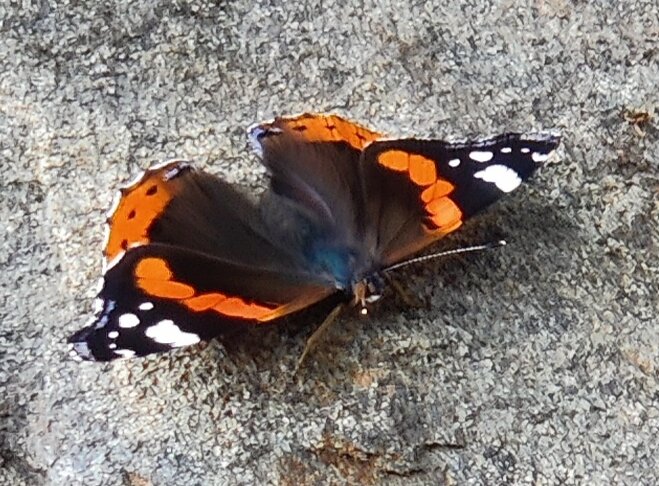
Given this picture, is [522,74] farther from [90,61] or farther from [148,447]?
[148,447]

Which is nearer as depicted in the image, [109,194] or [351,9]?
[109,194]

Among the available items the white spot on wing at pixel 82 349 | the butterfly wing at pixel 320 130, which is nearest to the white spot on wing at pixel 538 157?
the butterfly wing at pixel 320 130

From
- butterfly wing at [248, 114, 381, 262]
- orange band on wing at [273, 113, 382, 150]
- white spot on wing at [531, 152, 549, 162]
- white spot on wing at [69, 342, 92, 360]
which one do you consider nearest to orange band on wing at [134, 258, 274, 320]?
white spot on wing at [69, 342, 92, 360]

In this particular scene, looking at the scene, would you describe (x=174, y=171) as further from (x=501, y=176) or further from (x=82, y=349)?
(x=501, y=176)

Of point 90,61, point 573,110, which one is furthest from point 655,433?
point 90,61

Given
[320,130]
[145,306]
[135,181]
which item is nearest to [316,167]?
[320,130]

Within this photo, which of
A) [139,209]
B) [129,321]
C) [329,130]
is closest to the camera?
[129,321]
